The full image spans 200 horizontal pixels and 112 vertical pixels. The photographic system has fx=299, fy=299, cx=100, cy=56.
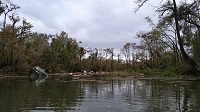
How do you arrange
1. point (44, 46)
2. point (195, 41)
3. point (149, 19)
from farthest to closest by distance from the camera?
1. point (44, 46)
2. point (149, 19)
3. point (195, 41)

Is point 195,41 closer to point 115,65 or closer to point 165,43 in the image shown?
point 165,43

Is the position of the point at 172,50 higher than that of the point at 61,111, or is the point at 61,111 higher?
the point at 172,50

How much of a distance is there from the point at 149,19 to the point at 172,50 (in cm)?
982

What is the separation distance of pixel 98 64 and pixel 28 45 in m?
17.5

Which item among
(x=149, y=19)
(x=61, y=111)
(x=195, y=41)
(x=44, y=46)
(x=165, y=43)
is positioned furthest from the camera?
(x=44, y=46)

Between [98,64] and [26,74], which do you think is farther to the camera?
[98,64]

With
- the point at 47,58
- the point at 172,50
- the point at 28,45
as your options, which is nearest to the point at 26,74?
the point at 28,45

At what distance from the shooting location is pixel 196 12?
29.9 meters

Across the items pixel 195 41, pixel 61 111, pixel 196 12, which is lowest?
pixel 61 111

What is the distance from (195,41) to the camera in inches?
1107

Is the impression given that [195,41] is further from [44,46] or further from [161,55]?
[44,46]

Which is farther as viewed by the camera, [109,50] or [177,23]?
[109,50]

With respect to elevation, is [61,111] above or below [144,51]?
below

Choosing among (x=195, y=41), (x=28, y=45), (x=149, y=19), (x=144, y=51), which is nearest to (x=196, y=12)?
(x=195, y=41)
